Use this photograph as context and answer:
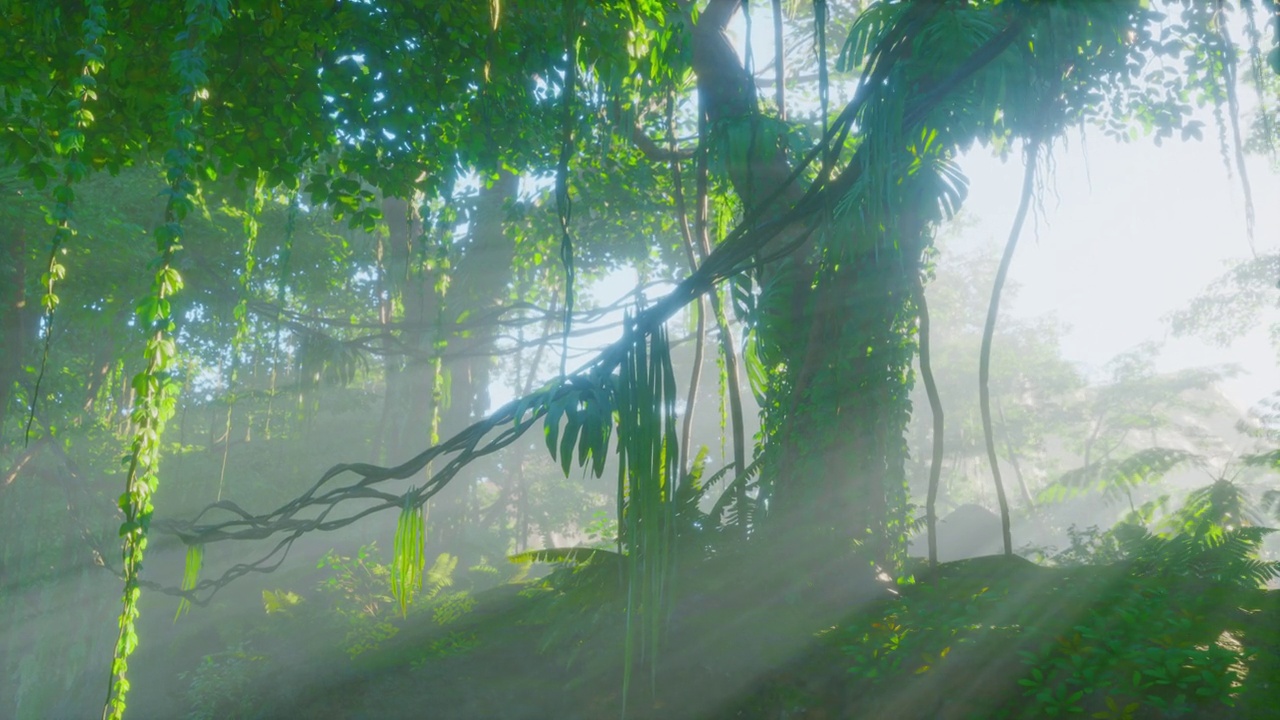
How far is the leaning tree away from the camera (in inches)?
128

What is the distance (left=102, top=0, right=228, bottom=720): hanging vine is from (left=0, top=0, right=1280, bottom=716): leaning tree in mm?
14

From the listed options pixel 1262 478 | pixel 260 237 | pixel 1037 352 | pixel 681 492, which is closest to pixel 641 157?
pixel 681 492

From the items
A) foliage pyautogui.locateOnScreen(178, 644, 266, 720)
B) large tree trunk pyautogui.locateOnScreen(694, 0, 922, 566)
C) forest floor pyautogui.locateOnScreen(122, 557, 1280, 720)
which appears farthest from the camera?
foliage pyautogui.locateOnScreen(178, 644, 266, 720)

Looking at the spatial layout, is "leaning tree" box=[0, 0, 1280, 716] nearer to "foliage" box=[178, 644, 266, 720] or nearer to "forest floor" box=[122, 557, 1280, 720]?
"forest floor" box=[122, 557, 1280, 720]

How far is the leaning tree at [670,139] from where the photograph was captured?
10.7 feet

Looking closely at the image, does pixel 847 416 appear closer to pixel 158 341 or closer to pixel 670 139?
pixel 670 139

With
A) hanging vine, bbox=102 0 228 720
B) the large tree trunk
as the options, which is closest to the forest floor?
the large tree trunk

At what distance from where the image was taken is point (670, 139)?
694 centimetres

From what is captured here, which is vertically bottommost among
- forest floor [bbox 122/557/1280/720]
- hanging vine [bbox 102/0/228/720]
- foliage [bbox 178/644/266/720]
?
foliage [bbox 178/644/266/720]

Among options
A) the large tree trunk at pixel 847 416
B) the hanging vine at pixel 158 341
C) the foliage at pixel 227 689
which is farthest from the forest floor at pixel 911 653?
the foliage at pixel 227 689

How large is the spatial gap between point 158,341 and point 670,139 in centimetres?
481

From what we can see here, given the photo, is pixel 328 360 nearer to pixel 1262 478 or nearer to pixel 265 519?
pixel 265 519

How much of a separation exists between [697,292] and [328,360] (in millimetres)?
7776

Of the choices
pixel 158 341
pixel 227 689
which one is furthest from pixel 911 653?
pixel 227 689
